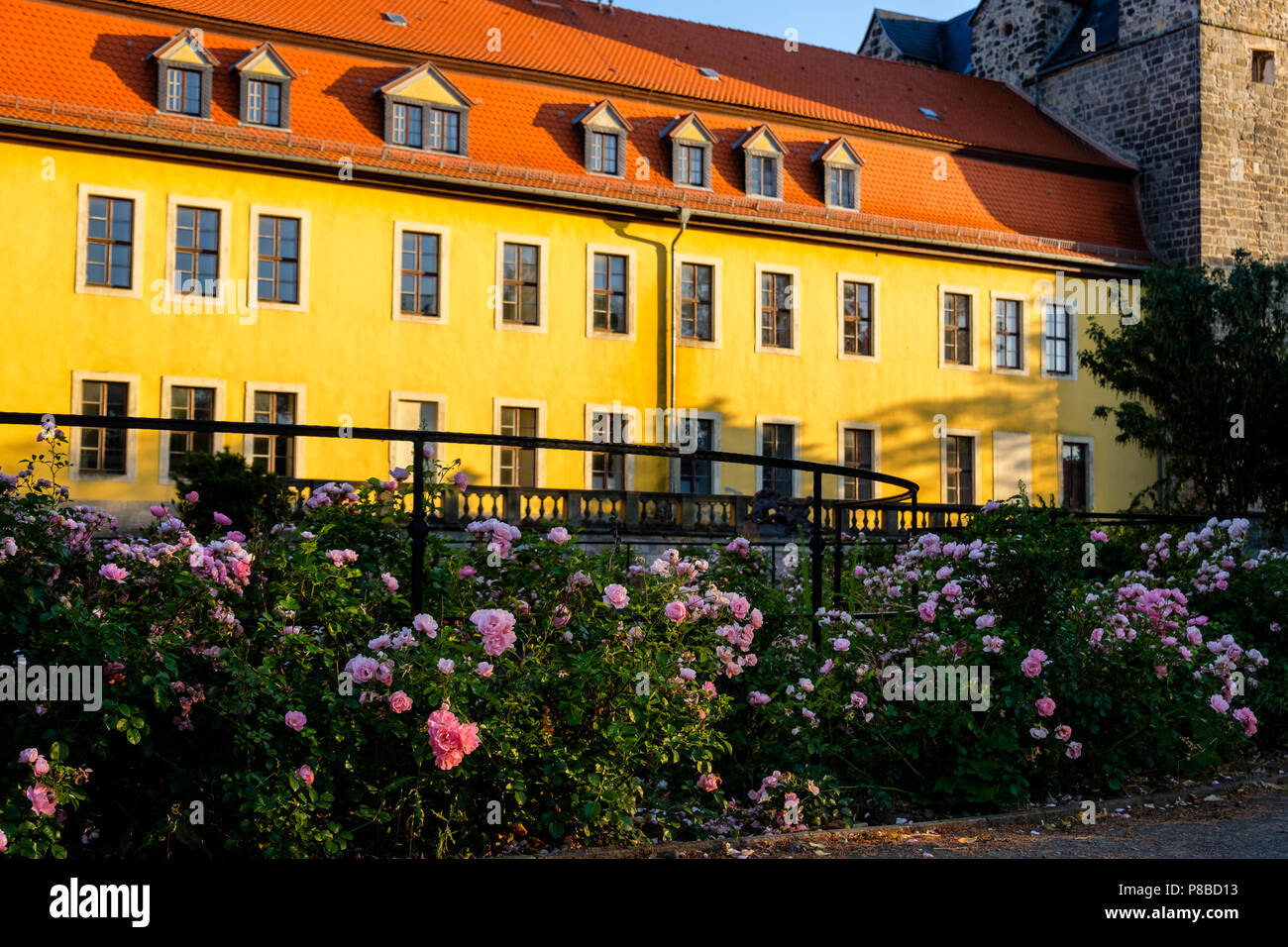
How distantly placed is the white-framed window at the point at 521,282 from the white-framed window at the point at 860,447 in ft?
24.4

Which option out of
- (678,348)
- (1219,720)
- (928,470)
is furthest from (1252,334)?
(1219,720)

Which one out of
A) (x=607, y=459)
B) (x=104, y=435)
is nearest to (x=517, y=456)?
(x=607, y=459)

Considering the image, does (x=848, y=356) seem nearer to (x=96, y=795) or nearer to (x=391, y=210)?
(x=391, y=210)

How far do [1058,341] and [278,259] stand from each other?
62.4 feet

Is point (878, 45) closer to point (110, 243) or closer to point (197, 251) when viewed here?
point (197, 251)

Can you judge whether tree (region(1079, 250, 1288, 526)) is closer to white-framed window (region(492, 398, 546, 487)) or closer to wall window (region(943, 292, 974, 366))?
wall window (region(943, 292, 974, 366))

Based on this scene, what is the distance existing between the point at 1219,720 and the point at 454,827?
4644 millimetres

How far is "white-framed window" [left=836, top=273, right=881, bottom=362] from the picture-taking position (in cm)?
3359

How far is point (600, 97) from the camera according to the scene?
31.8 meters

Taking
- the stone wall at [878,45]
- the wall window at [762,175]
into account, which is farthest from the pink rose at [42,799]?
the stone wall at [878,45]

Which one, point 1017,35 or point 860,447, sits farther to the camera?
point 1017,35

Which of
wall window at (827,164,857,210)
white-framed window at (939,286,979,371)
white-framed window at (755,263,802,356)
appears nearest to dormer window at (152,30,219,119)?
white-framed window at (755,263,802,356)

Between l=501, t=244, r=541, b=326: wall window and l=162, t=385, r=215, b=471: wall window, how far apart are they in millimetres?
6096

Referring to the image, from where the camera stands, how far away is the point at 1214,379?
27141 millimetres
